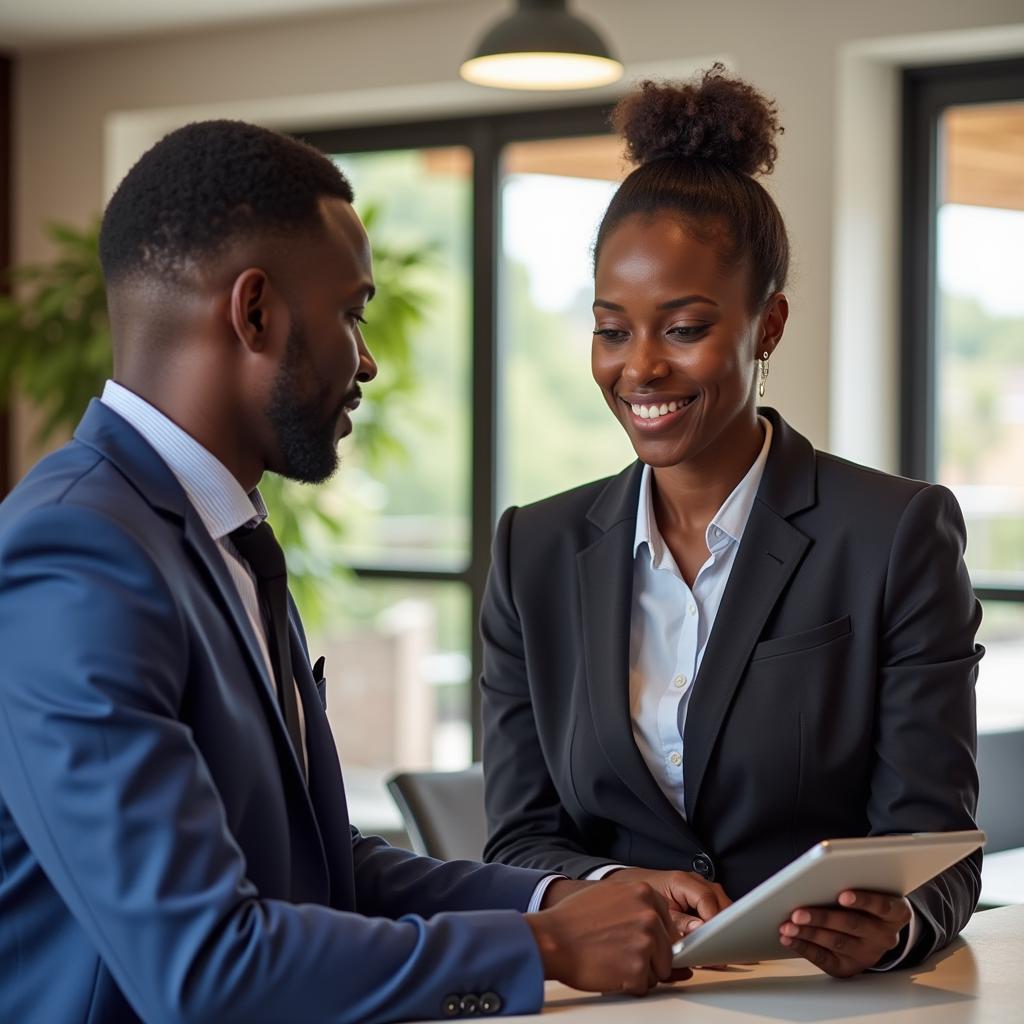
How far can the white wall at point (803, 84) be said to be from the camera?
4133mm

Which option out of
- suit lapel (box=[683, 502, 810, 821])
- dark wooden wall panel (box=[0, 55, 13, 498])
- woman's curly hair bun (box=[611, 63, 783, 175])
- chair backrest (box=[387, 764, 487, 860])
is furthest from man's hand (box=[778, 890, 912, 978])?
dark wooden wall panel (box=[0, 55, 13, 498])

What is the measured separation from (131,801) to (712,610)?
100cm

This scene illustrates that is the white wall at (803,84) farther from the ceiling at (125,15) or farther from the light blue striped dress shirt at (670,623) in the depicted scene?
the light blue striped dress shirt at (670,623)

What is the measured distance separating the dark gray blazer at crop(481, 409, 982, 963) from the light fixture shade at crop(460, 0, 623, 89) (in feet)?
5.06

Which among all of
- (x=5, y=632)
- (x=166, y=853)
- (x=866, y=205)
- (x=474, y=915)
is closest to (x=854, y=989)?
(x=474, y=915)

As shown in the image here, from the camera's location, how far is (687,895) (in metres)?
1.75

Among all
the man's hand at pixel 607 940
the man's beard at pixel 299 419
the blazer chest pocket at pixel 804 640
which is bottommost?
the man's hand at pixel 607 940

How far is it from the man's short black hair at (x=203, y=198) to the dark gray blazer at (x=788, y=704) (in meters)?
0.79

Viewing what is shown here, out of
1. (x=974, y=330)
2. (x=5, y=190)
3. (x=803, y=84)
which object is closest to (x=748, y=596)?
(x=803, y=84)

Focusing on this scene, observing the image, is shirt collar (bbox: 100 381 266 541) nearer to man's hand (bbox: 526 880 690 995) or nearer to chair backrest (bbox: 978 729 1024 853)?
Result: man's hand (bbox: 526 880 690 995)

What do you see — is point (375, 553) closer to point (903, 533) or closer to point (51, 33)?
point (51, 33)

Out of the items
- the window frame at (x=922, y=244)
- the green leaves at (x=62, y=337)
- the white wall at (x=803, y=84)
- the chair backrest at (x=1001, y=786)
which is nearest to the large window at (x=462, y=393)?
the white wall at (x=803, y=84)

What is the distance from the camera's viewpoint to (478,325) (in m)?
5.13

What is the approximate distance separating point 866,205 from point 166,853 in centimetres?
349
